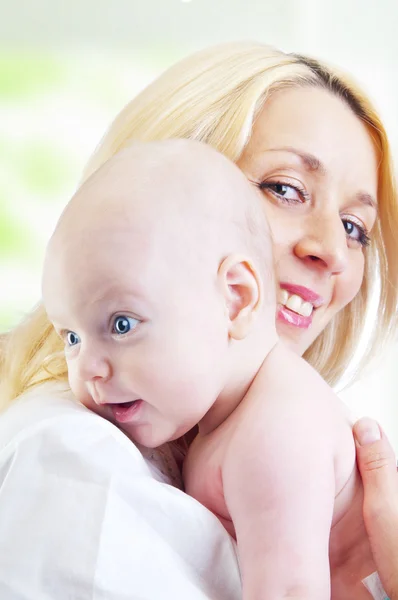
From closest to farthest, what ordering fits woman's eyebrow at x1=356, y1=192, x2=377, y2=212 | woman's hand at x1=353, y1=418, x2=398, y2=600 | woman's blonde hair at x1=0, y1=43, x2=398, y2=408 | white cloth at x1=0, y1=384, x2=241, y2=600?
white cloth at x1=0, y1=384, x2=241, y2=600, woman's hand at x1=353, y1=418, x2=398, y2=600, woman's blonde hair at x1=0, y1=43, x2=398, y2=408, woman's eyebrow at x1=356, y1=192, x2=377, y2=212

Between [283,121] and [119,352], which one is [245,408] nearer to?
[119,352]

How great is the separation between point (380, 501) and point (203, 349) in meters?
0.34

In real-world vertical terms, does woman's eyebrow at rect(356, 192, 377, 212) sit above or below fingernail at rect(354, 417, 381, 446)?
above

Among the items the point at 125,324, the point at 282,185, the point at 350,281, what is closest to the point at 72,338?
the point at 125,324

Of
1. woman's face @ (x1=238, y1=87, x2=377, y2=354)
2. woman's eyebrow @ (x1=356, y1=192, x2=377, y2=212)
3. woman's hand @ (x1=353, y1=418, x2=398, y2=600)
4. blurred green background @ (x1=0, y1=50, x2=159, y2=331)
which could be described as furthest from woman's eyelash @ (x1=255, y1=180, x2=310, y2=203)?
blurred green background @ (x1=0, y1=50, x2=159, y2=331)

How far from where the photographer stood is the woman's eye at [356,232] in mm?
1587

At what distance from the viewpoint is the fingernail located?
1.21 meters

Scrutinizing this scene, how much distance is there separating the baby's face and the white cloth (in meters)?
0.06

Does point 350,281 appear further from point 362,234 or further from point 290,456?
point 290,456

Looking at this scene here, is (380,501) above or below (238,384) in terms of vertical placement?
below

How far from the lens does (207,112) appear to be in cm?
144

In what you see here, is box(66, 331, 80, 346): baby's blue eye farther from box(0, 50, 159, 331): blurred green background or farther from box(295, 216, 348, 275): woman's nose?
box(0, 50, 159, 331): blurred green background

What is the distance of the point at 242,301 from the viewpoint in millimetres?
1088

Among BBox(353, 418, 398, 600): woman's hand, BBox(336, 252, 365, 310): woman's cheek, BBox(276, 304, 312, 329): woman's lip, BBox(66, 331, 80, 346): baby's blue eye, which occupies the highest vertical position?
BBox(66, 331, 80, 346): baby's blue eye
